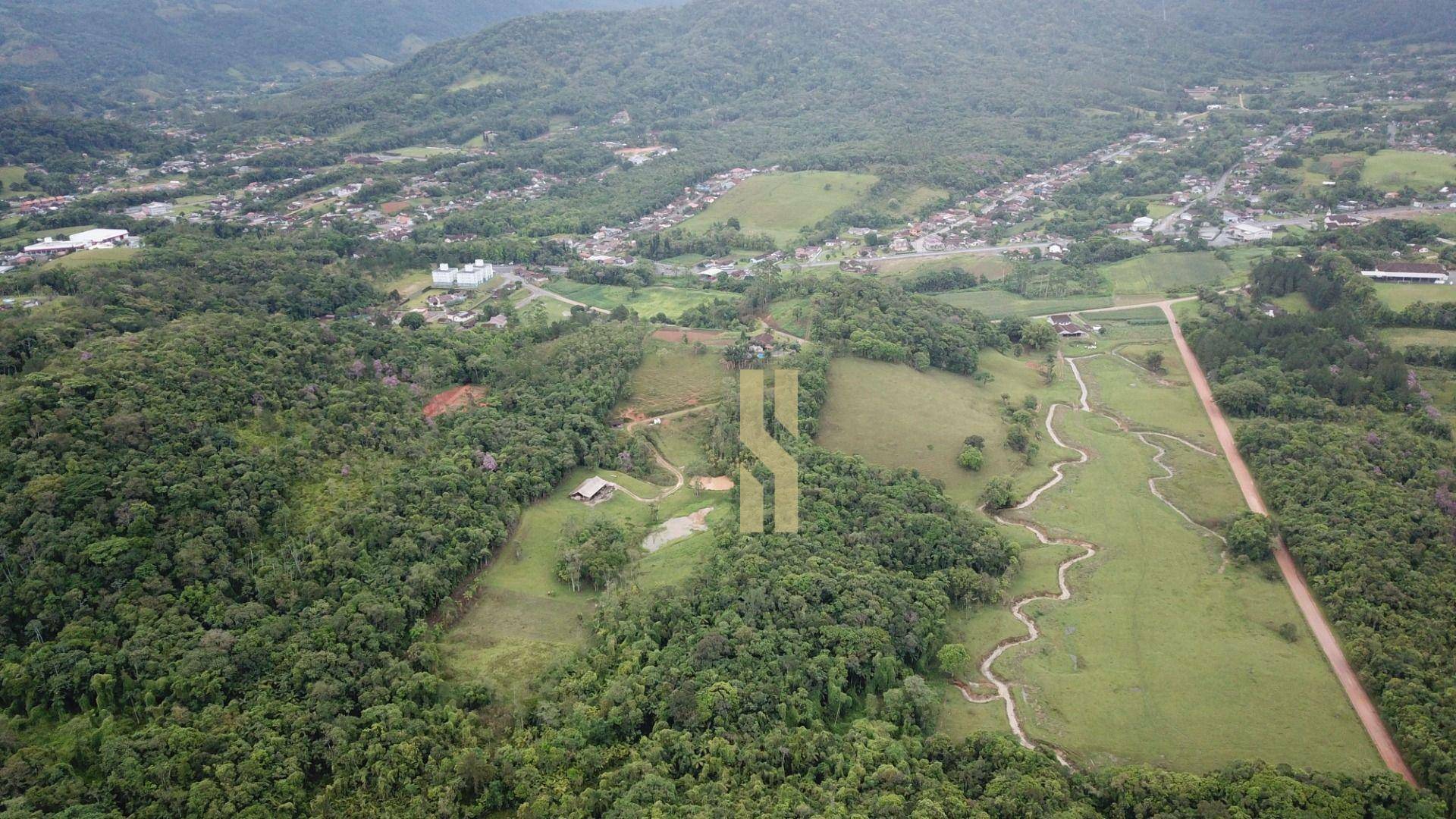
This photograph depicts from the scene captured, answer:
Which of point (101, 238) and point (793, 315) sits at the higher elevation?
point (101, 238)

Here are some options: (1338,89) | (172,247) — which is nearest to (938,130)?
(1338,89)

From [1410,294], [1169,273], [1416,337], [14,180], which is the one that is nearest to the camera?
[1416,337]

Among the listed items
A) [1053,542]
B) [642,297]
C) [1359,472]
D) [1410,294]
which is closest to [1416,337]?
[1410,294]

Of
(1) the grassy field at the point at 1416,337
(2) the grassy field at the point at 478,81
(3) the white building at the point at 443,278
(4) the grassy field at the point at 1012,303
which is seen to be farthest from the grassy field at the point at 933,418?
(2) the grassy field at the point at 478,81

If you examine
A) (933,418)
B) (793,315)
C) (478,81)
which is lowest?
(933,418)

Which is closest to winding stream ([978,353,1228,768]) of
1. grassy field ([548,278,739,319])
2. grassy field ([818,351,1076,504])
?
grassy field ([818,351,1076,504])

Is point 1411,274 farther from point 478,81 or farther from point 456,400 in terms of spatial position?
point 478,81
